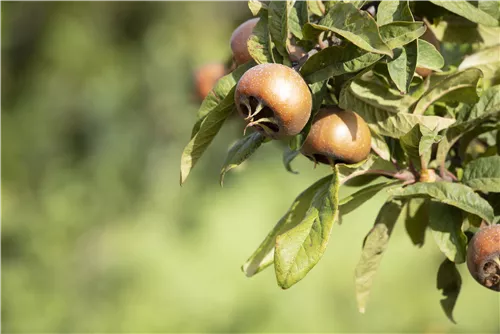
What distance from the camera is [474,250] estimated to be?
98 centimetres

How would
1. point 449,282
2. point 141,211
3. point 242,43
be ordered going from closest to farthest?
point 242,43 < point 449,282 < point 141,211

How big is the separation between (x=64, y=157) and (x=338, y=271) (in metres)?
2.59

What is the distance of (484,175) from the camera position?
1.06 m

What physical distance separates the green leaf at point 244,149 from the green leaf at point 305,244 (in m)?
0.14

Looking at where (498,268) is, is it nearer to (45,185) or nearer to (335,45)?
(335,45)

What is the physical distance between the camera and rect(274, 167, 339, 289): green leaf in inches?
35.4

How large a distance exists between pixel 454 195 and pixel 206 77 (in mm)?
1189

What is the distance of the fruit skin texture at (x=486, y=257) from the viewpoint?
3.10ft

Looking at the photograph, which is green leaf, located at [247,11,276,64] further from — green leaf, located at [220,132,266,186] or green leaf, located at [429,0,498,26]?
green leaf, located at [429,0,498,26]

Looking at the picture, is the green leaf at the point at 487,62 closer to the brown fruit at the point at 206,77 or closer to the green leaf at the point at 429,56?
the green leaf at the point at 429,56

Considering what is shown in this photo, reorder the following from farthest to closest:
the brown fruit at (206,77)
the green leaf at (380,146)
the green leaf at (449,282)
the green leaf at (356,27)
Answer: the brown fruit at (206,77), the green leaf at (449,282), the green leaf at (380,146), the green leaf at (356,27)

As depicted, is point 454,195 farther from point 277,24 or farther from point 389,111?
point 277,24

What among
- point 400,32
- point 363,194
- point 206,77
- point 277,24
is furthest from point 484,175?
point 206,77

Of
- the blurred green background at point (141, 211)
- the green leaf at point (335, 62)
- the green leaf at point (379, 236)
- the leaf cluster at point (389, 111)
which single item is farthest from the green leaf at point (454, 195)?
the blurred green background at point (141, 211)
